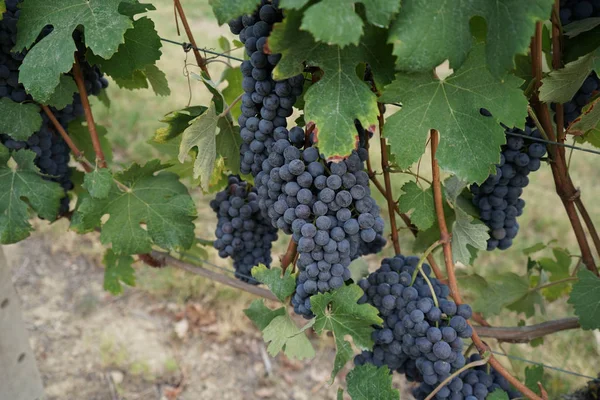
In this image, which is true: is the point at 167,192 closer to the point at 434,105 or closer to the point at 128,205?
the point at 128,205

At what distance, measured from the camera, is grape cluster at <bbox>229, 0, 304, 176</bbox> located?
2.93ft

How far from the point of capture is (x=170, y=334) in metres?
2.65

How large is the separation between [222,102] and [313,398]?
172cm

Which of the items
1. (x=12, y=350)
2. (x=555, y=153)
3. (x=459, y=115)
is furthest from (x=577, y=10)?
(x=12, y=350)

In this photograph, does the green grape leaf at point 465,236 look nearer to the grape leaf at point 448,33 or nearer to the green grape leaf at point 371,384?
the green grape leaf at point 371,384

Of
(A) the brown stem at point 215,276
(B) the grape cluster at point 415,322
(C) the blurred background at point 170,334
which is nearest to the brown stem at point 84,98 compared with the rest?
(A) the brown stem at point 215,276

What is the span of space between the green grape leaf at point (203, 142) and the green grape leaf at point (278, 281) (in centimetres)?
21

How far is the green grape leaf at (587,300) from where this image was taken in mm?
1130

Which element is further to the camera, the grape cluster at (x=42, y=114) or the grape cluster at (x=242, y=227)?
the grape cluster at (x=242, y=227)

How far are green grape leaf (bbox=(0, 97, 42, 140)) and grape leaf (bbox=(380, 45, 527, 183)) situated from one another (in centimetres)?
81

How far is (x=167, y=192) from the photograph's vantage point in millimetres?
1273

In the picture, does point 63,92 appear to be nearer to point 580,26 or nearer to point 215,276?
point 215,276

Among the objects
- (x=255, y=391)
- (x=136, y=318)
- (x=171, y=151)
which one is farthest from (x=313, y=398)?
(x=171, y=151)

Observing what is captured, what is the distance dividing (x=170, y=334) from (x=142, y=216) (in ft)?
5.12
